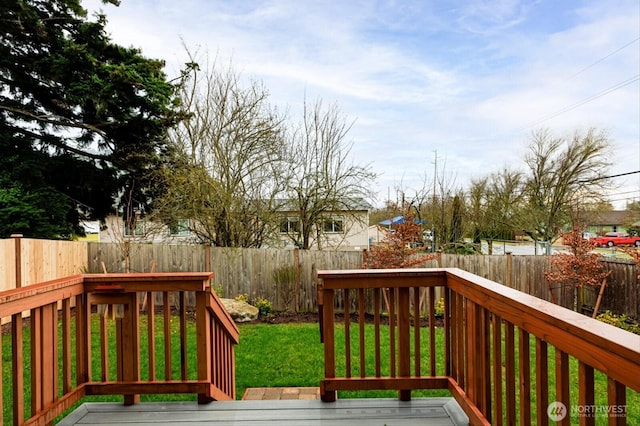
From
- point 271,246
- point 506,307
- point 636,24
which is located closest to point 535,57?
point 636,24

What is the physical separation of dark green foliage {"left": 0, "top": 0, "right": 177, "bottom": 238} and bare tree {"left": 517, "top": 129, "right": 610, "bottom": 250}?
1343cm

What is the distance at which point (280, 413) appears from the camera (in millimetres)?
2387

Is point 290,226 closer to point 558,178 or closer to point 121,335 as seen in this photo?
point 121,335

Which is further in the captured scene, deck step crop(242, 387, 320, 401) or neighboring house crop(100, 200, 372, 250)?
neighboring house crop(100, 200, 372, 250)

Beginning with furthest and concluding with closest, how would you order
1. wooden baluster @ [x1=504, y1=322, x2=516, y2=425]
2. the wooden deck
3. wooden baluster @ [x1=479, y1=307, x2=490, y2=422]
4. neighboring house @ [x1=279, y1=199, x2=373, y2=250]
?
1. neighboring house @ [x1=279, y1=199, x2=373, y2=250]
2. the wooden deck
3. wooden baluster @ [x1=479, y1=307, x2=490, y2=422]
4. wooden baluster @ [x1=504, y1=322, x2=516, y2=425]

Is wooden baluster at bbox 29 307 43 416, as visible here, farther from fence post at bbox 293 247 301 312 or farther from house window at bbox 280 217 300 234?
house window at bbox 280 217 300 234

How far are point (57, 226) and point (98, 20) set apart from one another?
15.2 ft

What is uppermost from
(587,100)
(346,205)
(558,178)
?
(587,100)

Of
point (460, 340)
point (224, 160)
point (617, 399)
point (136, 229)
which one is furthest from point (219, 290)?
point (617, 399)

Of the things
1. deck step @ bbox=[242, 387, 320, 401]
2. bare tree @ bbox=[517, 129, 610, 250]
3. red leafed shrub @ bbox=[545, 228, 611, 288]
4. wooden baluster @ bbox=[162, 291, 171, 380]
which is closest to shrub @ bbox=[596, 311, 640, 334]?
red leafed shrub @ bbox=[545, 228, 611, 288]

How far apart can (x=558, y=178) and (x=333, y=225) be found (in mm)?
9843

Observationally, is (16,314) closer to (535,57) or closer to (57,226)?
(57,226)

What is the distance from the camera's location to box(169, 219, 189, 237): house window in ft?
28.8

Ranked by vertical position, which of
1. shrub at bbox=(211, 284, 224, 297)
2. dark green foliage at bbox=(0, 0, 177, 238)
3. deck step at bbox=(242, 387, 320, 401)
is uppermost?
dark green foliage at bbox=(0, 0, 177, 238)
